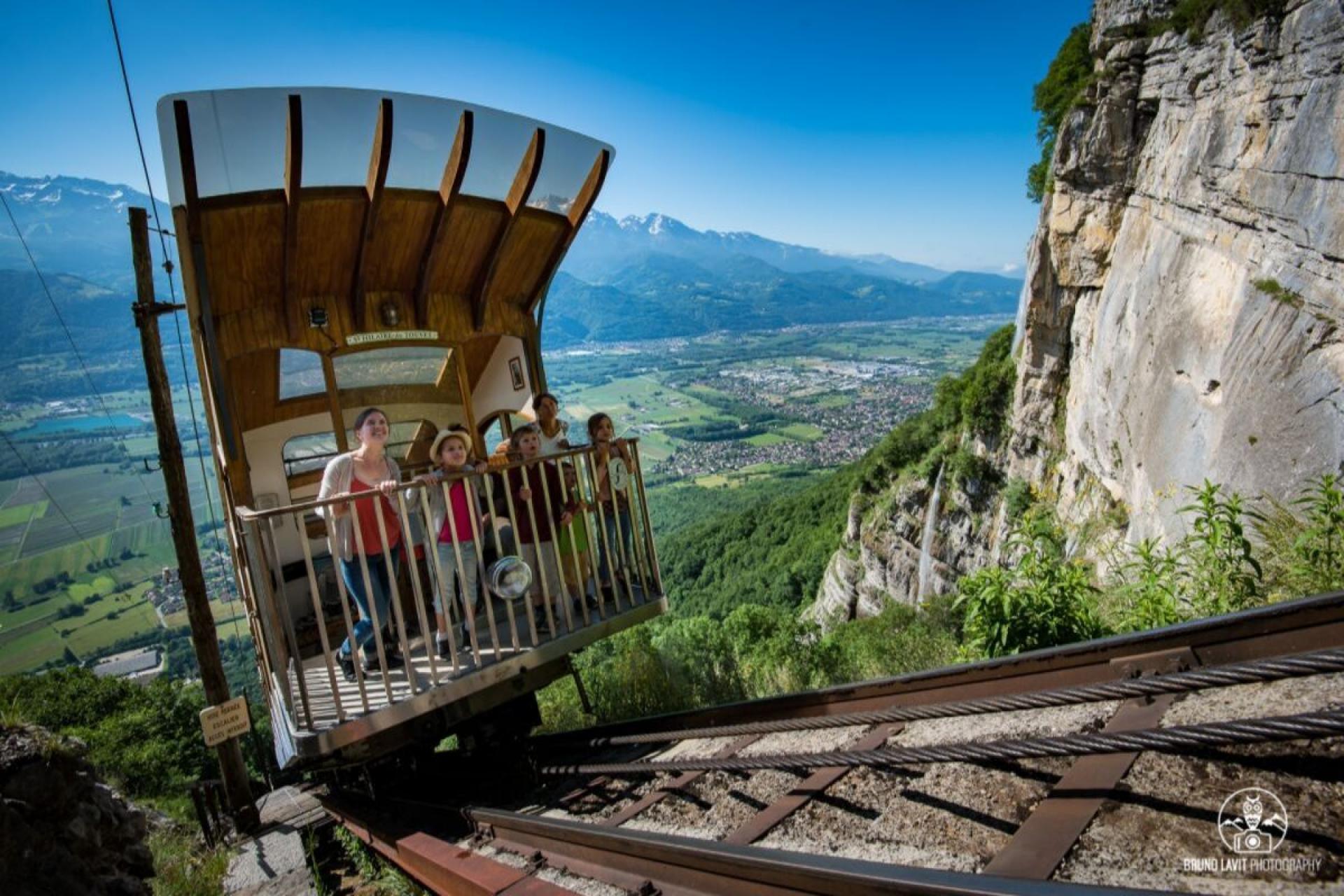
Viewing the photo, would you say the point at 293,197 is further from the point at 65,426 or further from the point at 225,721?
the point at 65,426

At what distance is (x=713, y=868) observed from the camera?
216 cm

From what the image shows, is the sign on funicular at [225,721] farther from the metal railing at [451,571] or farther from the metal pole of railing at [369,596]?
the metal pole of railing at [369,596]

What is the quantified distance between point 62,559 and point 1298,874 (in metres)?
83.5

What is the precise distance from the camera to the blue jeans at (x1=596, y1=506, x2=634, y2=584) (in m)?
5.45

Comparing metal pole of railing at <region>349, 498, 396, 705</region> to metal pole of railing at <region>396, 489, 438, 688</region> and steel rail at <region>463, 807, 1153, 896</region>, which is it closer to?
metal pole of railing at <region>396, 489, 438, 688</region>

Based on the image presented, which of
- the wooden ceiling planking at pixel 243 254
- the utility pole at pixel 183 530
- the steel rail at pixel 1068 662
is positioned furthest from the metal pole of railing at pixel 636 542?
the utility pole at pixel 183 530

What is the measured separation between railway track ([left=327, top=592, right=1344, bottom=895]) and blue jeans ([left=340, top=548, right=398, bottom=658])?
1256mm

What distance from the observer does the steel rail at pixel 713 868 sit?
4.92 feet

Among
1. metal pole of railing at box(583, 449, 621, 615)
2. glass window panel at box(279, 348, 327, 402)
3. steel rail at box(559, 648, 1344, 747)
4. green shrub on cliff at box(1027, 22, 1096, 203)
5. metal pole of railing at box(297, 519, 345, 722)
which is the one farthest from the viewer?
green shrub on cliff at box(1027, 22, 1096, 203)

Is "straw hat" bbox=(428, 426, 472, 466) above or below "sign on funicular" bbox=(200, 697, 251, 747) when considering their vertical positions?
above

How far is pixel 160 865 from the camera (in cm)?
611

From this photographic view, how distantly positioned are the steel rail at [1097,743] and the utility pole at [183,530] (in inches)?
348

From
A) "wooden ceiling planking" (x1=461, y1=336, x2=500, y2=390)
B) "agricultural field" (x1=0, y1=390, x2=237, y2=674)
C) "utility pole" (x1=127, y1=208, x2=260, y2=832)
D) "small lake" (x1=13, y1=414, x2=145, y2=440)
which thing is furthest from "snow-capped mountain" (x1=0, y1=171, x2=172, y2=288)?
"wooden ceiling planking" (x1=461, y1=336, x2=500, y2=390)

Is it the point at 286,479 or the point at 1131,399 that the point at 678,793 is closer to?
the point at 286,479
